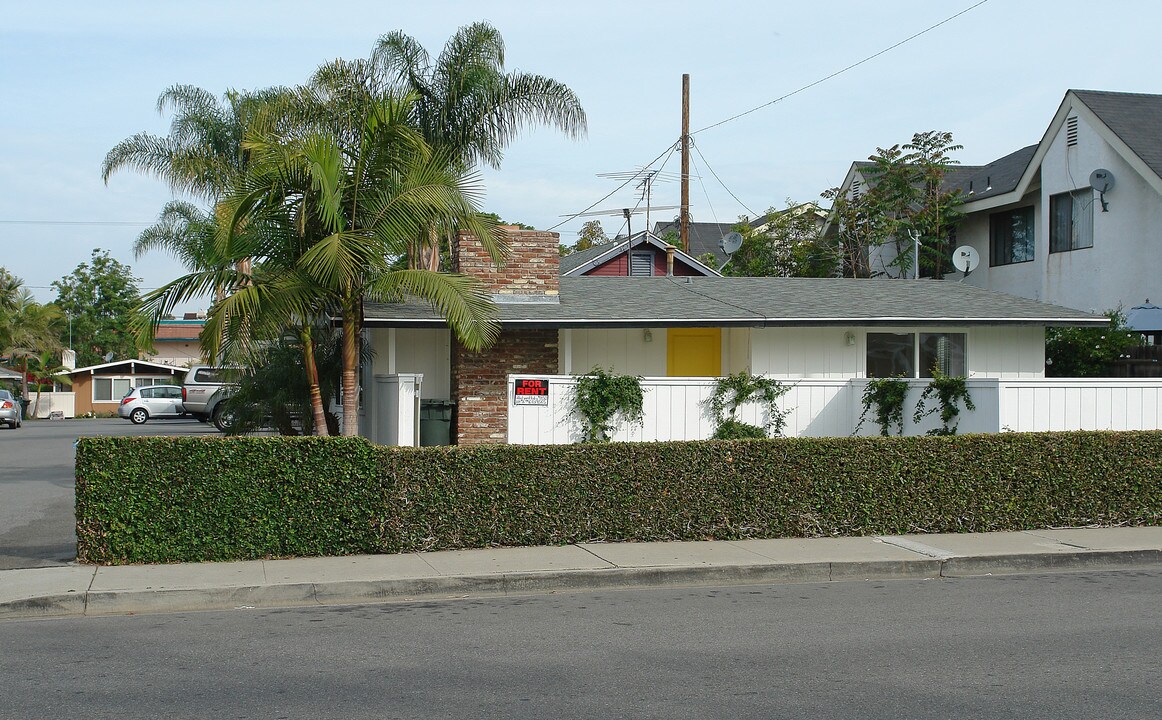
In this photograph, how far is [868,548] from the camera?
11.2 meters

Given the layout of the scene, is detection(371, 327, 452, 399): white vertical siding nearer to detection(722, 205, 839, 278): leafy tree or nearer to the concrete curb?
the concrete curb

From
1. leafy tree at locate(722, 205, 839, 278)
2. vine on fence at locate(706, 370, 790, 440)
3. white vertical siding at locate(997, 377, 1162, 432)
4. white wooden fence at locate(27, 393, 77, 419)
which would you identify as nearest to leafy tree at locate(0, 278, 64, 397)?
white wooden fence at locate(27, 393, 77, 419)

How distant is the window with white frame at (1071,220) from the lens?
23.9 meters

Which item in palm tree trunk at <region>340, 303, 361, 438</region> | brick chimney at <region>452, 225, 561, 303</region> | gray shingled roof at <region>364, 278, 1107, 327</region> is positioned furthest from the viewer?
brick chimney at <region>452, 225, 561, 303</region>

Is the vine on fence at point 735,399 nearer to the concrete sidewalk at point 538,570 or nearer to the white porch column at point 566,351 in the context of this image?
the white porch column at point 566,351

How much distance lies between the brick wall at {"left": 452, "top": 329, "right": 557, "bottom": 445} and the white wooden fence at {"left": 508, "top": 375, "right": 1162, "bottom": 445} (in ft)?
4.65

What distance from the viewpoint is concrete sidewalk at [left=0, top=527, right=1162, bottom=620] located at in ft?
29.7

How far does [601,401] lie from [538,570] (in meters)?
4.75

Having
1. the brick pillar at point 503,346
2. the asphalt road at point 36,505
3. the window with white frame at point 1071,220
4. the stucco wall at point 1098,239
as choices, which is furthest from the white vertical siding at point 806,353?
the window with white frame at point 1071,220

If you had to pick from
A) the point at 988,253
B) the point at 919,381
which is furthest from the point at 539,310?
the point at 988,253

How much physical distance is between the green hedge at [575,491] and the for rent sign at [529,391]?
2847 millimetres

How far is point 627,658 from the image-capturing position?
711 centimetres

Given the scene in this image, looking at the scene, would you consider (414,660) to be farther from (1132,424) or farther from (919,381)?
(1132,424)

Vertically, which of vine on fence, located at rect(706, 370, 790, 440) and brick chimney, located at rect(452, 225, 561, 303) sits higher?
brick chimney, located at rect(452, 225, 561, 303)
